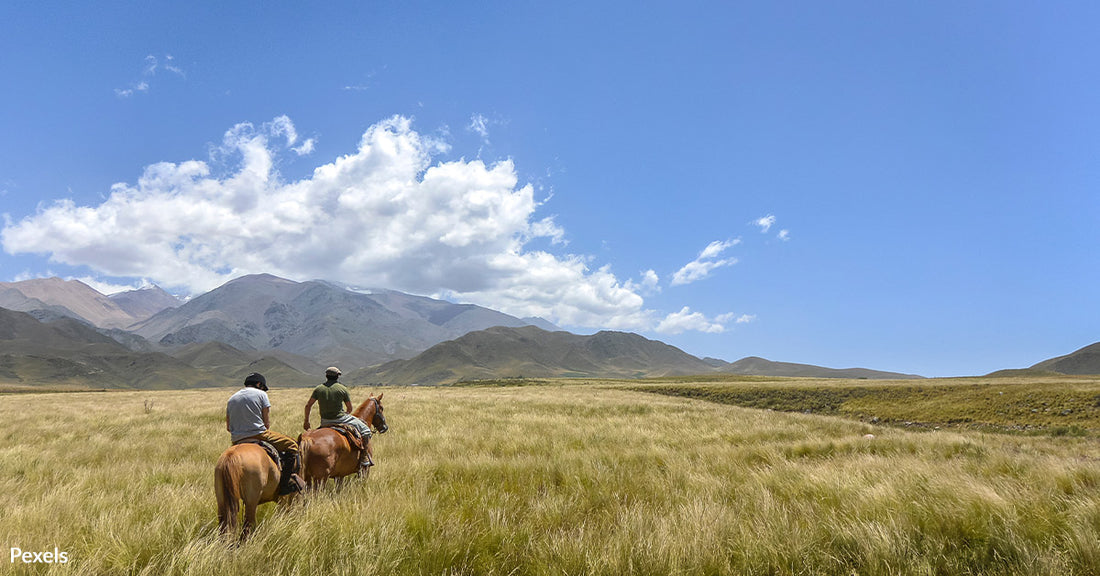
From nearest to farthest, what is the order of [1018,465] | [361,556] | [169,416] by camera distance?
[361,556] → [1018,465] → [169,416]

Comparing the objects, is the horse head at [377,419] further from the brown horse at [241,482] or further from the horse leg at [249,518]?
the horse leg at [249,518]

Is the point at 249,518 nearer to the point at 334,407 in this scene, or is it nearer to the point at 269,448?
the point at 269,448

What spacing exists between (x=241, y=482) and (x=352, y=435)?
2.67 meters

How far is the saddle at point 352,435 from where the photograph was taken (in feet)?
24.9

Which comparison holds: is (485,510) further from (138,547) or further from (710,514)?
(138,547)

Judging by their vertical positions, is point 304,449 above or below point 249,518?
above

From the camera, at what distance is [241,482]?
5062 millimetres

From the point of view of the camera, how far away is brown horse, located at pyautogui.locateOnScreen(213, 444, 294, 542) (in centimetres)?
492

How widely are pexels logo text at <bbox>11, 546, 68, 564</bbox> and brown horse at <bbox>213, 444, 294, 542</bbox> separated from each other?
1.13 meters

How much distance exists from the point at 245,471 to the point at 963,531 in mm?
7854

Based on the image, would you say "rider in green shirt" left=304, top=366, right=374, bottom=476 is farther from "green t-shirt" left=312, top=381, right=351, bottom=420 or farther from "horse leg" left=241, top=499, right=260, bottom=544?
"horse leg" left=241, top=499, right=260, bottom=544

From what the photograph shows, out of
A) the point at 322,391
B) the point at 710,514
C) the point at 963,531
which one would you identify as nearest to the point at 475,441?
the point at 322,391

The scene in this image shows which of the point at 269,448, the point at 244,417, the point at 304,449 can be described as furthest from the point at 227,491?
the point at 304,449

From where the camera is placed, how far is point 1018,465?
8203 millimetres
